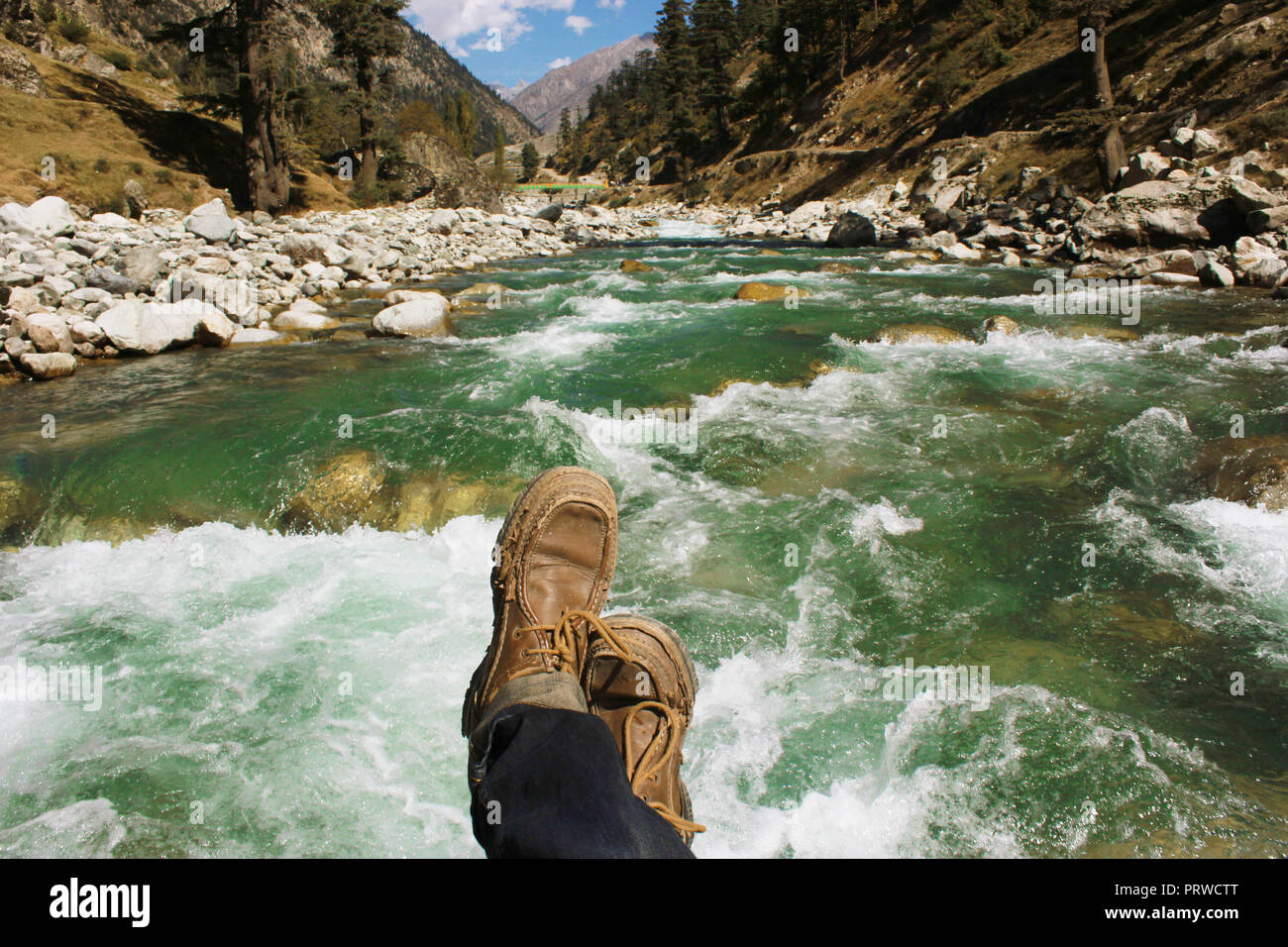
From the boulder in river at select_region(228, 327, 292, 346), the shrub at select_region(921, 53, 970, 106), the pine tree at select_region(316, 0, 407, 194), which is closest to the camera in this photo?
the boulder in river at select_region(228, 327, 292, 346)

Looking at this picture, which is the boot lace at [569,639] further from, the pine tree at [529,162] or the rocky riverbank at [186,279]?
the pine tree at [529,162]

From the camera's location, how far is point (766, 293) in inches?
572

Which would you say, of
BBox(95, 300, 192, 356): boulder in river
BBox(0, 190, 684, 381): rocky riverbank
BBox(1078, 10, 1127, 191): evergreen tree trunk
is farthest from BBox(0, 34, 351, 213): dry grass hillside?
BBox(1078, 10, 1127, 191): evergreen tree trunk

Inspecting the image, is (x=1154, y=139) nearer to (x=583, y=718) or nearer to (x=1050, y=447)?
(x=1050, y=447)

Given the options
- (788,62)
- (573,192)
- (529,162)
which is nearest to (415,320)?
(788,62)

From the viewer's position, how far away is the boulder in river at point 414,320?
11359 mm

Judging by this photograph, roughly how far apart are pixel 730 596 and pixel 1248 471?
4878 millimetres

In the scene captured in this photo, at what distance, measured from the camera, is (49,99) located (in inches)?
856

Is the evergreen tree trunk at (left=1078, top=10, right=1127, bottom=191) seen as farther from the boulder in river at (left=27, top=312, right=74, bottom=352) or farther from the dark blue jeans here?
the boulder in river at (left=27, top=312, right=74, bottom=352)

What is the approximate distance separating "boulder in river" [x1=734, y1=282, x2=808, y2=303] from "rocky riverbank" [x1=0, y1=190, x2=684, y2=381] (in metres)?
6.14

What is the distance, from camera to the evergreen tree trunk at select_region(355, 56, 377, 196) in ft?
95.6

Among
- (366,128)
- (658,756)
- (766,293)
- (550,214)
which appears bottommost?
(658,756)

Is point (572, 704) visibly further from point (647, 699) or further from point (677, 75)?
point (677, 75)

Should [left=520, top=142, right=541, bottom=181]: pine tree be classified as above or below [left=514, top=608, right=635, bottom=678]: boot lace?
above
